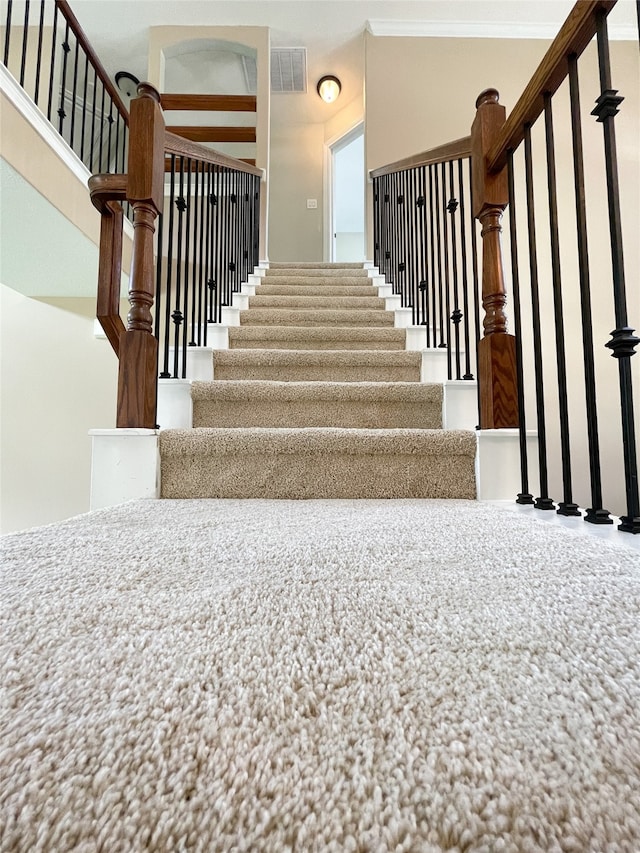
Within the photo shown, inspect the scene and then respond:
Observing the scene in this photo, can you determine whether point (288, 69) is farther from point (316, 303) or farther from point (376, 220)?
point (316, 303)

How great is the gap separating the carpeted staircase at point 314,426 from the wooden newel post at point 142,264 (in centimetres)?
16

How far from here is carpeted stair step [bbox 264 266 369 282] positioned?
340 cm

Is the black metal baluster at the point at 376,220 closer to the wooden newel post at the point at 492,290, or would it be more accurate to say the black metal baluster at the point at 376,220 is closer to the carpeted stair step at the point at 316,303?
the carpeted stair step at the point at 316,303

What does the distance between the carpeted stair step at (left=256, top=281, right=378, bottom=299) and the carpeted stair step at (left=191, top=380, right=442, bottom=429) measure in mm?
1610

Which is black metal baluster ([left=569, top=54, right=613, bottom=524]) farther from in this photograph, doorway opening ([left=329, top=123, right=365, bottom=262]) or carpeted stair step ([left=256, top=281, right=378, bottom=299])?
doorway opening ([left=329, top=123, right=365, bottom=262])

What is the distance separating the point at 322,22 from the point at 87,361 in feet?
11.4

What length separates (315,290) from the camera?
296cm

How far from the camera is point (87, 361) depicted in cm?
342

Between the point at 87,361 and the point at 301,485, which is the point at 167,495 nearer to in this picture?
the point at 301,485

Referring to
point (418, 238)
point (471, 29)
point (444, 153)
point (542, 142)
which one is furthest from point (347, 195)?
point (444, 153)

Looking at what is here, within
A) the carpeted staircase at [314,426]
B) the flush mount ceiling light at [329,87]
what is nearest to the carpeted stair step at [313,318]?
the carpeted staircase at [314,426]

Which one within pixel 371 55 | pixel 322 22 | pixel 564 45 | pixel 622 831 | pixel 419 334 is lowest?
pixel 622 831

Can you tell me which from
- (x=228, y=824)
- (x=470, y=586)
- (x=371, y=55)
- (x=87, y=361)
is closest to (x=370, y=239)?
(x=371, y=55)

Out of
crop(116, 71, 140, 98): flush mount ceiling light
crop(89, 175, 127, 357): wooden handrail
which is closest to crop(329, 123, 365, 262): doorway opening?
crop(116, 71, 140, 98): flush mount ceiling light
